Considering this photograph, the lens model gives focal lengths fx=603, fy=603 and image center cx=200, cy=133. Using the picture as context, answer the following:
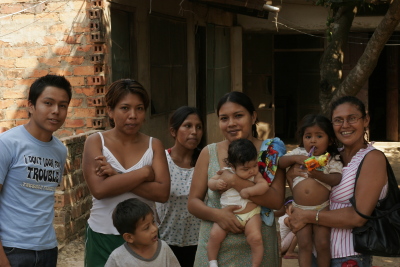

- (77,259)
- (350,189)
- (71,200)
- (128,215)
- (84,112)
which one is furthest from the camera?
(84,112)

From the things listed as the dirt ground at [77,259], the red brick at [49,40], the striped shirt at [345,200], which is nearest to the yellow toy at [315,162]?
the striped shirt at [345,200]

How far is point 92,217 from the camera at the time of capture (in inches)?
131

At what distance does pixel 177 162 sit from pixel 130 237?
1025mm

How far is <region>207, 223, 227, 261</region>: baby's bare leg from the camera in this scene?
3139 millimetres

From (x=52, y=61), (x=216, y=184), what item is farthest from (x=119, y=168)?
(x=52, y=61)

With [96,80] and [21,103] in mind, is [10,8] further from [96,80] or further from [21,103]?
[96,80]

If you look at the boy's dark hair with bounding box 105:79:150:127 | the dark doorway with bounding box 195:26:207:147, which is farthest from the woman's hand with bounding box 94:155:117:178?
the dark doorway with bounding box 195:26:207:147

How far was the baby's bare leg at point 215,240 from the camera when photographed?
314 cm

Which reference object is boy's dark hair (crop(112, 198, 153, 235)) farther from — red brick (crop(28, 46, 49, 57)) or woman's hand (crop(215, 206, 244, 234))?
red brick (crop(28, 46, 49, 57))

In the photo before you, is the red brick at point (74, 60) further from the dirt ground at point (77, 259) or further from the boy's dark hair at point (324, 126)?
the boy's dark hair at point (324, 126)

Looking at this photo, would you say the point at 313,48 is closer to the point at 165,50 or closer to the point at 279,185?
the point at 165,50

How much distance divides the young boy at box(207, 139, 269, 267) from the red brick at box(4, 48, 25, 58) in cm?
489

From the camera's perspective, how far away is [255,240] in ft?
10.2

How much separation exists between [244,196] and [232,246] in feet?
0.94
